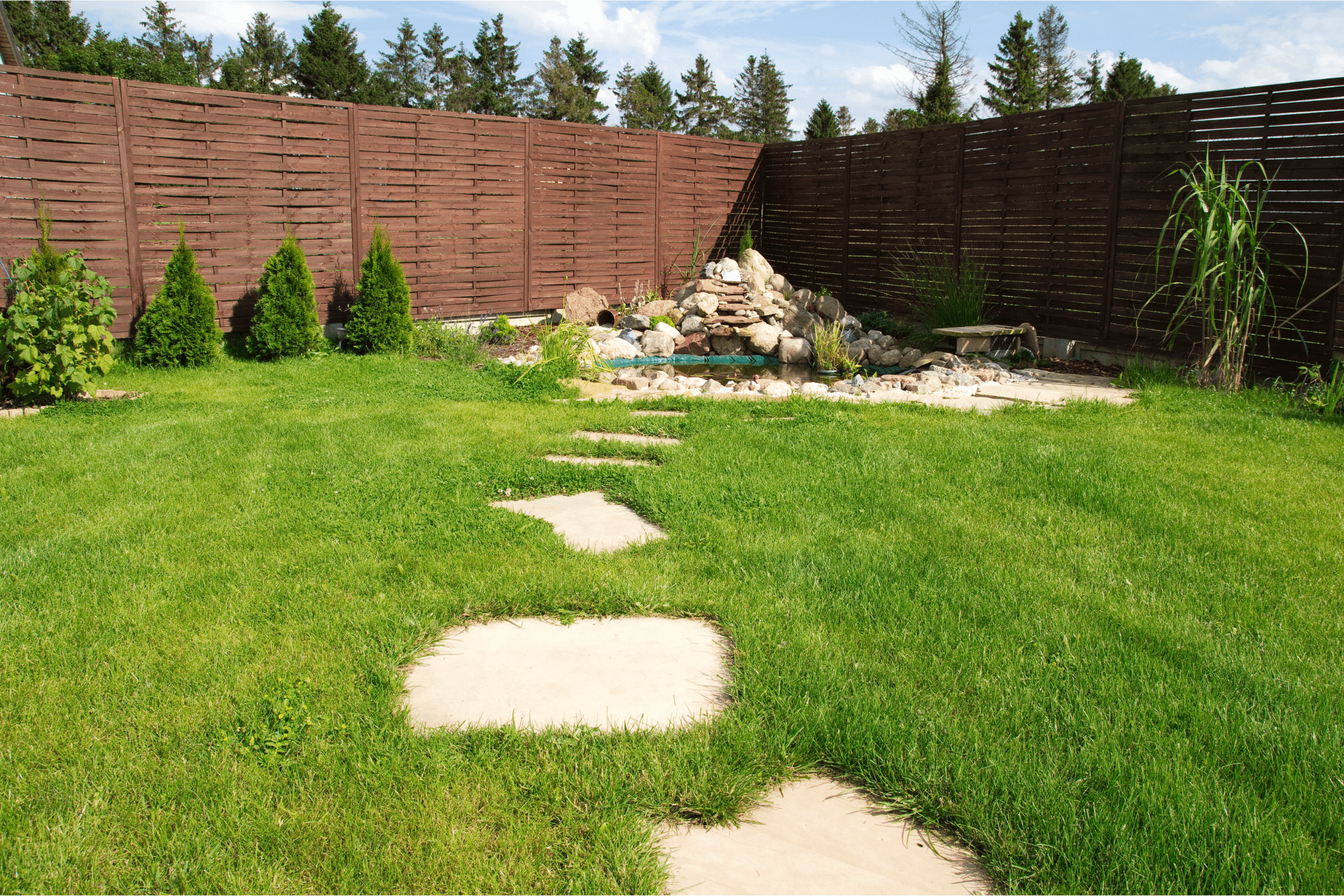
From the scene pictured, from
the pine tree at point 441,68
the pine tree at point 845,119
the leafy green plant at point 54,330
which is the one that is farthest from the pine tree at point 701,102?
the leafy green plant at point 54,330

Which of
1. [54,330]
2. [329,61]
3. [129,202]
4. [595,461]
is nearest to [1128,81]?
[329,61]

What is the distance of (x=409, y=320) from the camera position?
7934mm

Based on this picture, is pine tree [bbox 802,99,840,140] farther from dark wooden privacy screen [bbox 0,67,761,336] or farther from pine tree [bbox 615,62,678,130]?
dark wooden privacy screen [bbox 0,67,761,336]

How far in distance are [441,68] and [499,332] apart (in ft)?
153

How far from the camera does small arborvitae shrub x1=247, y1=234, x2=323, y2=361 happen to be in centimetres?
727

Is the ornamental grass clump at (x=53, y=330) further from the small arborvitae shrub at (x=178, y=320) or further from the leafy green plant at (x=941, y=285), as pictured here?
the leafy green plant at (x=941, y=285)

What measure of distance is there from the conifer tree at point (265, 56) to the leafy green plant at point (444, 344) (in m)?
39.2

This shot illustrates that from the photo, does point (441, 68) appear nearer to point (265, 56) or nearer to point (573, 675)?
point (265, 56)

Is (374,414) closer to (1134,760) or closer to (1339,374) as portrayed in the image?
(1134,760)

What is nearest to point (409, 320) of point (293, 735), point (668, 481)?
point (668, 481)

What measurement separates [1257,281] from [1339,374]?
1.17 meters

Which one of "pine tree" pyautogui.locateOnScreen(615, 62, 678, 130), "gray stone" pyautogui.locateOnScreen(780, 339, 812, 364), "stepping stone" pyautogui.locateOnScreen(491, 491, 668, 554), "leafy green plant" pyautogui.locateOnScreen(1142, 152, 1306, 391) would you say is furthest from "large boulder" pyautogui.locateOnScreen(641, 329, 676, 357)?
"pine tree" pyautogui.locateOnScreen(615, 62, 678, 130)

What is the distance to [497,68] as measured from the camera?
155 ft

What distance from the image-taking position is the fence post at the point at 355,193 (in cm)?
823
